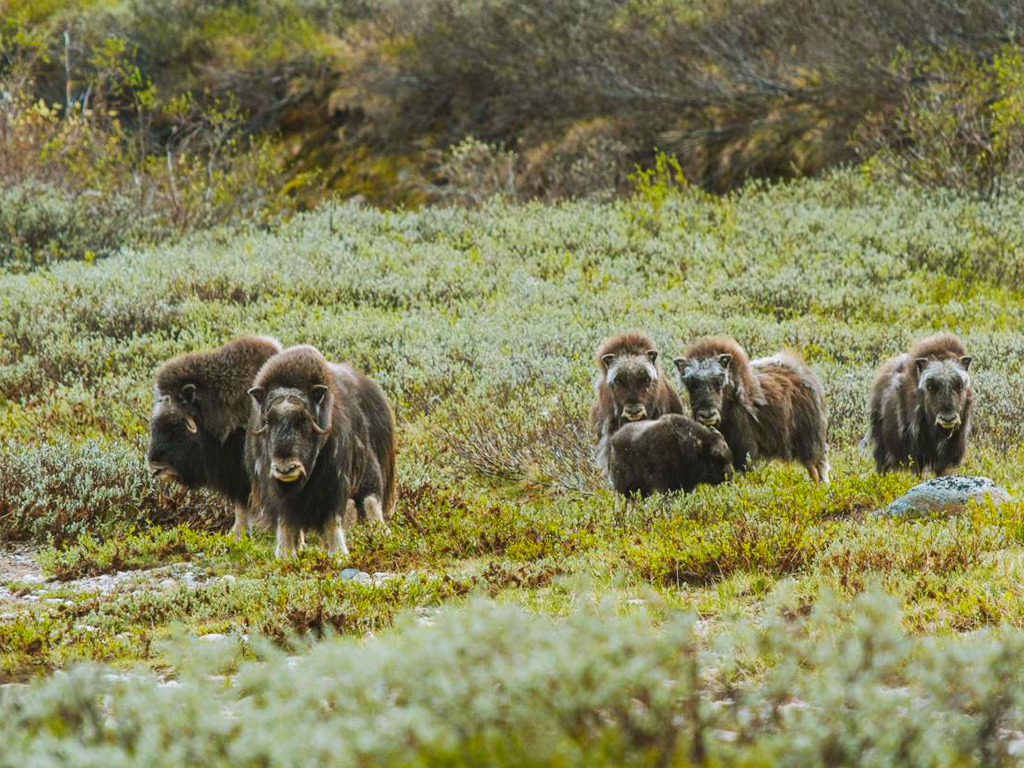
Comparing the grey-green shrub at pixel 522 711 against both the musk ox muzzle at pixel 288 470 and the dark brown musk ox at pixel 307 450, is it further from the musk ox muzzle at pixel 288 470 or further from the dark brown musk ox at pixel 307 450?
the dark brown musk ox at pixel 307 450

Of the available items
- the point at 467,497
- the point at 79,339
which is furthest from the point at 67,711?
the point at 79,339

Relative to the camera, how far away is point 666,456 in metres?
7.86

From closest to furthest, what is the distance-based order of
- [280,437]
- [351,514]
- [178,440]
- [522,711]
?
[522,711]
[280,437]
[178,440]
[351,514]

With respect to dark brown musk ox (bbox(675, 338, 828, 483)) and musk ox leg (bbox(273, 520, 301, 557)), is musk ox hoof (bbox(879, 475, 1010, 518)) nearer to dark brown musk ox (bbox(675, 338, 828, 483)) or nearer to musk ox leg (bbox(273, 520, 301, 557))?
dark brown musk ox (bbox(675, 338, 828, 483))

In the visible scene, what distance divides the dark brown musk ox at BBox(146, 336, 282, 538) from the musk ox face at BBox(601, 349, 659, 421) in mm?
2597

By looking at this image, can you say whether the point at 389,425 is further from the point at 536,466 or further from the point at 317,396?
the point at 536,466

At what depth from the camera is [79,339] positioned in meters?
13.7

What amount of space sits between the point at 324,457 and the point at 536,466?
2804 millimetres

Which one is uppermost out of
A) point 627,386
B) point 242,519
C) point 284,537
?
point 627,386

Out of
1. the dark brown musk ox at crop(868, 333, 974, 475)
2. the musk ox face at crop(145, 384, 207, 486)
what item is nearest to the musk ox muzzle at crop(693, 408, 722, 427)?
the dark brown musk ox at crop(868, 333, 974, 475)

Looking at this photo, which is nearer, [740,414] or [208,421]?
[208,421]

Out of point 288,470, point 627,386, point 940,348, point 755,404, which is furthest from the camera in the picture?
point 940,348

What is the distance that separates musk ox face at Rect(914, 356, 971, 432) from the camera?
8.41 m

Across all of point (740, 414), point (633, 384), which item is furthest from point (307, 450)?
point (740, 414)
